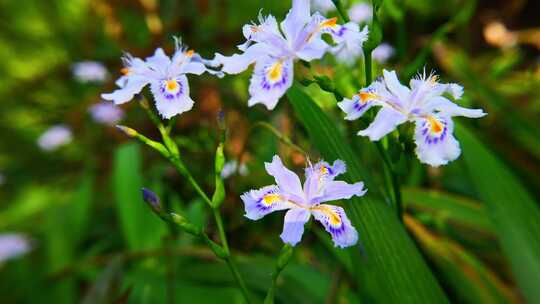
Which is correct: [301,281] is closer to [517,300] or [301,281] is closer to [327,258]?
[327,258]

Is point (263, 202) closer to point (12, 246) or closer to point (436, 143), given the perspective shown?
point (436, 143)

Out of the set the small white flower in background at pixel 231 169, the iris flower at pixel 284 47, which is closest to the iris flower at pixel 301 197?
the iris flower at pixel 284 47

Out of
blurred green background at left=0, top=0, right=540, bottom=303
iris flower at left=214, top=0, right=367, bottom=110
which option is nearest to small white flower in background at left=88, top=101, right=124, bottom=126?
blurred green background at left=0, top=0, right=540, bottom=303

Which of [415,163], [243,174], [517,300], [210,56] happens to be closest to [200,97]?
[243,174]

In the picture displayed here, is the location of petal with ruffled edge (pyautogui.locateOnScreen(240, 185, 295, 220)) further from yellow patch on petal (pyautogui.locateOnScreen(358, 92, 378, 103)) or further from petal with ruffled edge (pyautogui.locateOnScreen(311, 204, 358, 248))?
yellow patch on petal (pyautogui.locateOnScreen(358, 92, 378, 103))

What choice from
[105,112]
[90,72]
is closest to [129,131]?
[105,112]

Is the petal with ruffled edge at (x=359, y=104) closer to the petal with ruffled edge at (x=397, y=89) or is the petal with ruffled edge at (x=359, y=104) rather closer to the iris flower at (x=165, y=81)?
the petal with ruffled edge at (x=397, y=89)
